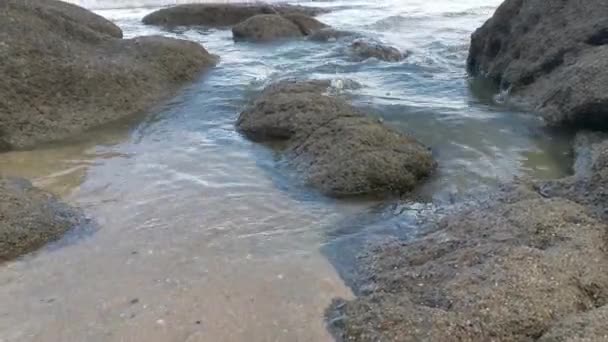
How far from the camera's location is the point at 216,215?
5328mm

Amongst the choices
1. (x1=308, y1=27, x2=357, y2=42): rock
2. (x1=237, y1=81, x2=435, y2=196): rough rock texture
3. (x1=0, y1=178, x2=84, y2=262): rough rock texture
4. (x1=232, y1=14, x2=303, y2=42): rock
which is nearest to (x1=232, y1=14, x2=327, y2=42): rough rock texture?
(x1=232, y1=14, x2=303, y2=42): rock

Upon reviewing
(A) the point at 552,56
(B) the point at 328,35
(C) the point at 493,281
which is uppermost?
(A) the point at 552,56

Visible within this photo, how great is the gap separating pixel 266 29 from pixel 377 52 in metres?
3.56

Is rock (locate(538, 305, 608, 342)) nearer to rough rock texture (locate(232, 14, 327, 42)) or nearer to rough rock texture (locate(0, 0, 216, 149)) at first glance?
rough rock texture (locate(0, 0, 216, 149))

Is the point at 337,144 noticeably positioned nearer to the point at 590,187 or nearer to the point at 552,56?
the point at 590,187

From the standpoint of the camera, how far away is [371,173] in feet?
18.8

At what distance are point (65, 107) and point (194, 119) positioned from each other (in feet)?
5.27

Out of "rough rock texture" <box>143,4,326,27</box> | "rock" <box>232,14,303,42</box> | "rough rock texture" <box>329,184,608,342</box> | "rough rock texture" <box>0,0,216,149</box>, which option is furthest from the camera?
"rough rock texture" <box>143,4,326,27</box>

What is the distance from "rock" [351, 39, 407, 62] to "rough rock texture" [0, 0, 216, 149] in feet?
11.5

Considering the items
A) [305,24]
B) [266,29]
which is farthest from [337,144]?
[305,24]

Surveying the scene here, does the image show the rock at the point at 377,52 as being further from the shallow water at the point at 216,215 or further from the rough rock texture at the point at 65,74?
the rough rock texture at the point at 65,74

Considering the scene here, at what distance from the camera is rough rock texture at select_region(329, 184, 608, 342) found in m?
3.34

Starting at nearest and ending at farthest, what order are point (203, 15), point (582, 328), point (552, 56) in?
point (582, 328) → point (552, 56) → point (203, 15)

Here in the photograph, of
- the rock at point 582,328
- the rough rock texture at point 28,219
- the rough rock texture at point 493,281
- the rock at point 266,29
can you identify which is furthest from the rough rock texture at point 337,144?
the rock at point 266,29
